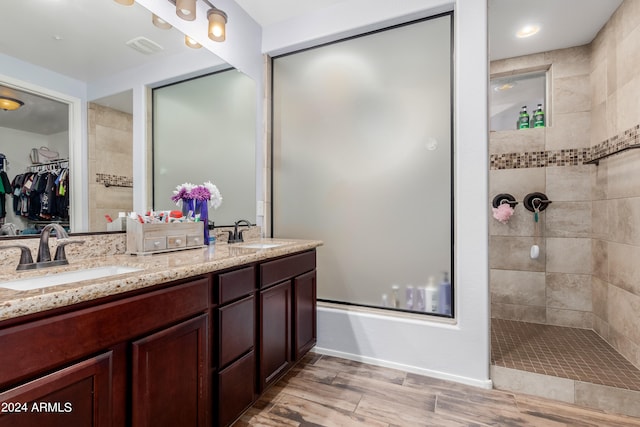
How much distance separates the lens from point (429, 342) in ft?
6.72

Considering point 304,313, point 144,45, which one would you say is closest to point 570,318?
point 304,313

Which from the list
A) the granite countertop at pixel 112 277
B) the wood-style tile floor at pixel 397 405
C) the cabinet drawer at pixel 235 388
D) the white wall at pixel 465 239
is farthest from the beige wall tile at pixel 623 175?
the cabinet drawer at pixel 235 388

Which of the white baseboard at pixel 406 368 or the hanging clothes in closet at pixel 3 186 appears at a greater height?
the hanging clothes in closet at pixel 3 186

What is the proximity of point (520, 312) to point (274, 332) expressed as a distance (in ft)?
7.92

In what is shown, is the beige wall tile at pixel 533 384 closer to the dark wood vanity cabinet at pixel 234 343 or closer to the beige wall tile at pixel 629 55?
the dark wood vanity cabinet at pixel 234 343

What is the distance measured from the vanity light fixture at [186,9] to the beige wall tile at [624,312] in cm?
330

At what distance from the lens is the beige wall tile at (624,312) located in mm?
1987

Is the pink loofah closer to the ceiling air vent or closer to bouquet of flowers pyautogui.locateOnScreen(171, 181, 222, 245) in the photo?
bouquet of flowers pyautogui.locateOnScreen(171, 181, 222, 245)

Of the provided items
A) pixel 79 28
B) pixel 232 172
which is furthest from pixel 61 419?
pixel 232 172

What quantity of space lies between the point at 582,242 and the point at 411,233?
1715 mm

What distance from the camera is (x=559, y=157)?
9.03ft

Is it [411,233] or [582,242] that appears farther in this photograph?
[582,242]

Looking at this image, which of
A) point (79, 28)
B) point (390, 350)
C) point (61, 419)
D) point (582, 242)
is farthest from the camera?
point (582, 242)

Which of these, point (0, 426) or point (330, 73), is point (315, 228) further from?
point (0, 426)
